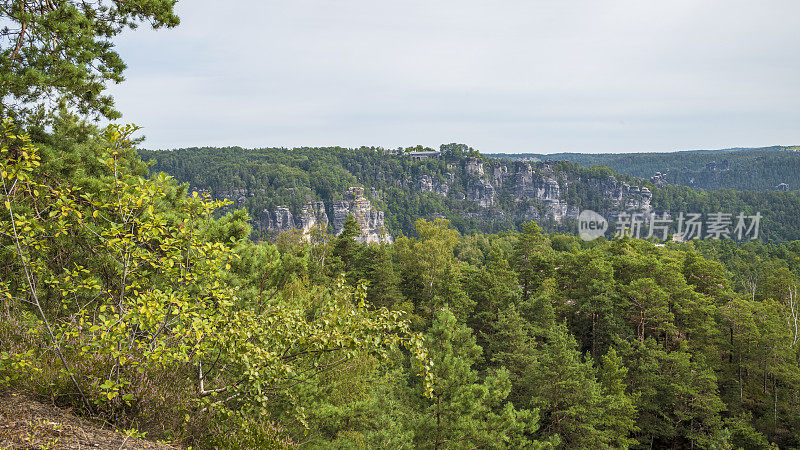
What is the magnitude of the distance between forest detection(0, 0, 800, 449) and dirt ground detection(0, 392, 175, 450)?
0.46 ft

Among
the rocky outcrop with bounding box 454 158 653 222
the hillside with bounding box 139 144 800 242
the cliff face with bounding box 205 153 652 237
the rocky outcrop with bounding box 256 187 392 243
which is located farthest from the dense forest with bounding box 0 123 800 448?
the rocky outcrop with bounding box 454 158 653 222

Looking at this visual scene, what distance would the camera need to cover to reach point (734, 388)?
22969 mm

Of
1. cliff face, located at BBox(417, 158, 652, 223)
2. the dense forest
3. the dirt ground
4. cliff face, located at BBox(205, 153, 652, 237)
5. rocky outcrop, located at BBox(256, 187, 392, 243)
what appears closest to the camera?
the dirt ground

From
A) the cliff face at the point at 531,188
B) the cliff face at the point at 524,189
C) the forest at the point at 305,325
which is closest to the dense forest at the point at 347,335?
the forest at the point at 305,325

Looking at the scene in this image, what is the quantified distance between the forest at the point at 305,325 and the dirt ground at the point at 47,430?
139mm

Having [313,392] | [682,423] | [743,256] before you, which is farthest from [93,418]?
[743,256]

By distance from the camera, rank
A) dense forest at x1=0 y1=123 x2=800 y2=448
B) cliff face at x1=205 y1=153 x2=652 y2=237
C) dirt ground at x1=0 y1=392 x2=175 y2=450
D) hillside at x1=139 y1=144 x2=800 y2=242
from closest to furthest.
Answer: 1. dirt ground at x1=0 y1=392 x2=175 y2=450
2. dense forest at x1=0 y1=123 x2=800 y2=448
3. hillside at x1=139 y1=144 x2=800 y2=242
4. cliff face at x1=205 y1=153 x2=652 y2=237

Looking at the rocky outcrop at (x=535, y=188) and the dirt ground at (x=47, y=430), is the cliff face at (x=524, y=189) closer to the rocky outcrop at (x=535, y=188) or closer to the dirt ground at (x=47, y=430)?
the rocky outcrop at (x=535, y=188)

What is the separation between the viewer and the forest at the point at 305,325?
13.5 feet

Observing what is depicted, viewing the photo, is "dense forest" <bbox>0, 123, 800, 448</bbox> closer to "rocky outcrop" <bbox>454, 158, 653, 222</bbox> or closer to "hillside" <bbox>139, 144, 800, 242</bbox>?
"hillside" <bbox>139, 144, 800, 242</bbox>

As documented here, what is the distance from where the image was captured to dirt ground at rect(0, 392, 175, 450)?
11.4 feet

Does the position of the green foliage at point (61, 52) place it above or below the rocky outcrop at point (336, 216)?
above

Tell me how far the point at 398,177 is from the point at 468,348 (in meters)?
143

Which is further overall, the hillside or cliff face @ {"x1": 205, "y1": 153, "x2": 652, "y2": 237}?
cliff face @ {"x1": 205, "y1": 153, "x2": 652, "y2": 237}
